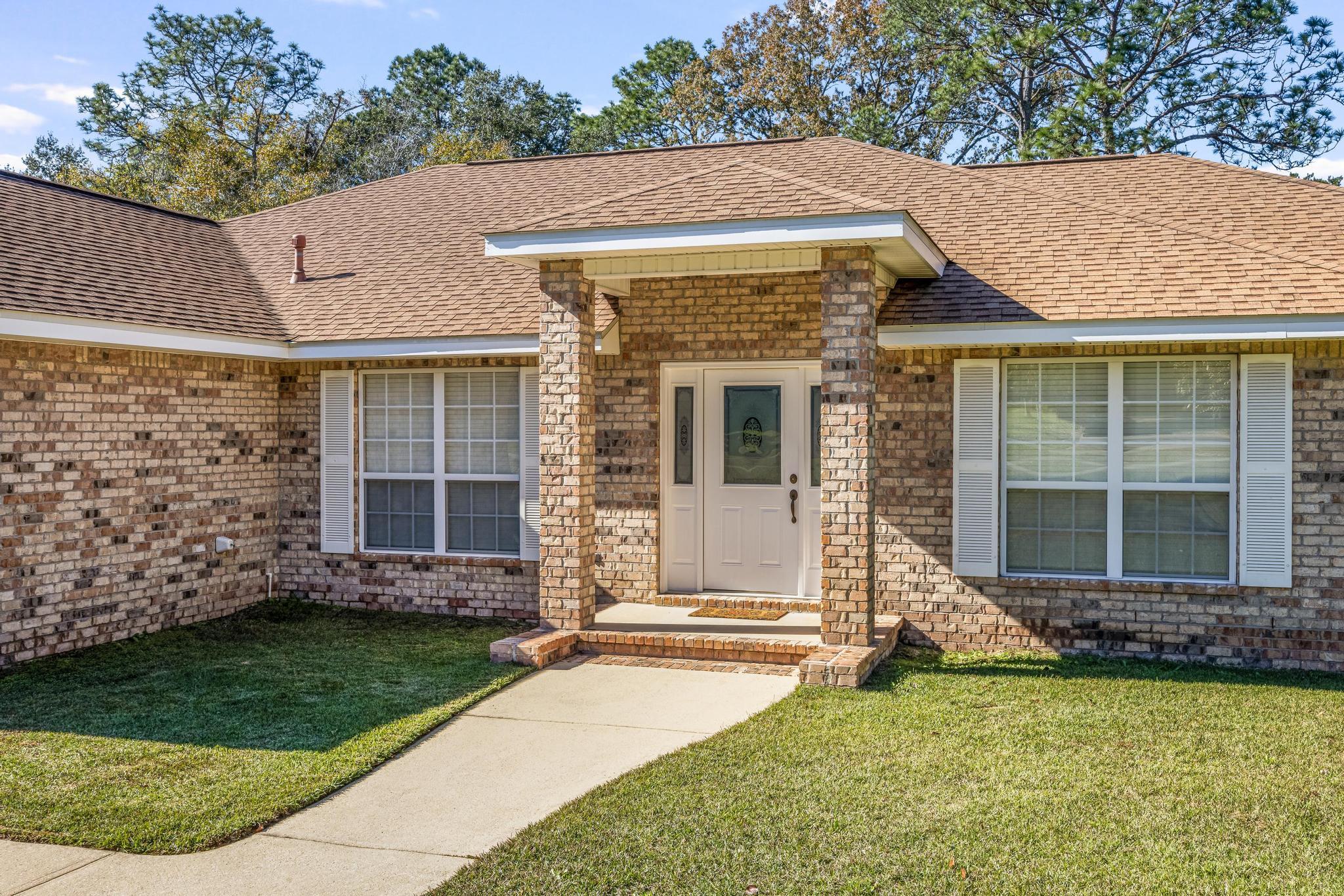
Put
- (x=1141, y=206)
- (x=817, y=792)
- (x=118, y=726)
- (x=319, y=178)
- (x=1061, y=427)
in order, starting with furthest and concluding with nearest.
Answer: (x=319, y=178), (x=1141, y=206), (x=1061, y=427), (x=118, y=726), (x=817, y=792)

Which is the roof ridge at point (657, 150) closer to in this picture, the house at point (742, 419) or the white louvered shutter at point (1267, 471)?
the house at point (742, 419)

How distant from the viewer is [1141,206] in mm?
10406

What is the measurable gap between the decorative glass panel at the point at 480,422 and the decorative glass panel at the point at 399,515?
45cm

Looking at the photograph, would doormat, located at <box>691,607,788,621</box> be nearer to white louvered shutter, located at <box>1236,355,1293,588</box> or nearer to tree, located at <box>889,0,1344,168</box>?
white louvered shutter, located at <box>1236,355,1293,588</box>

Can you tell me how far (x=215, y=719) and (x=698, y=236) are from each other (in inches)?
183

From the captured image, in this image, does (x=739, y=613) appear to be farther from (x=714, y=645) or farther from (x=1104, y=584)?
(x=1104, y=584)

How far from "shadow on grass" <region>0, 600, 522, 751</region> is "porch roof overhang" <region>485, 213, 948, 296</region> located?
3.28 meters

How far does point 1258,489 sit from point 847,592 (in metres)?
3.43

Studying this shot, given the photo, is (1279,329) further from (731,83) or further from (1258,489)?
(731,83)

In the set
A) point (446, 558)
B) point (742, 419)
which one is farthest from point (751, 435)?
point (446, 558)

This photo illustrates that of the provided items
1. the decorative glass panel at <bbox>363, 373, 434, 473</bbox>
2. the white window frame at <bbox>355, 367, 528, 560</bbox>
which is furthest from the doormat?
the decorative glass panel at <bbox>363, 373, 434, 473</bbox>

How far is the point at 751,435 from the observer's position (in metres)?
10.3

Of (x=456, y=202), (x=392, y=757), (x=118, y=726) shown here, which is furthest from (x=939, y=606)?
(x=456, y=202)

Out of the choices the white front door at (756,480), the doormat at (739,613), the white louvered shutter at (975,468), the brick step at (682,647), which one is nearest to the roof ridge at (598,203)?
the white front door at (756,480)
